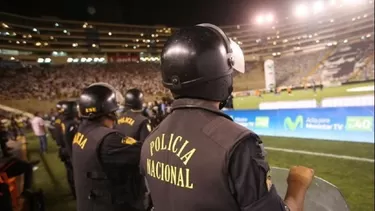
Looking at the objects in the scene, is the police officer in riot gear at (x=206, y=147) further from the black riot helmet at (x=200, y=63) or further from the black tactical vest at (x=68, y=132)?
the black tactical vest at (x=68, y=132)

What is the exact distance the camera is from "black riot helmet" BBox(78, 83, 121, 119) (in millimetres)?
2939

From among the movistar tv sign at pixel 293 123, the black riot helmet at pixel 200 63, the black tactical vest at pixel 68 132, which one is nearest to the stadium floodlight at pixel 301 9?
the black riot helmet at pixel 200 63

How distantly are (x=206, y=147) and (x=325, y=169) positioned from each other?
623cm

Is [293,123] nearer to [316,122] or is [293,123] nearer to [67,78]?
[316,122]

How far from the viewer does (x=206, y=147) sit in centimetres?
122


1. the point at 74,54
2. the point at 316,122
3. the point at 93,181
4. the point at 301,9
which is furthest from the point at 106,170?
the point at 316,122

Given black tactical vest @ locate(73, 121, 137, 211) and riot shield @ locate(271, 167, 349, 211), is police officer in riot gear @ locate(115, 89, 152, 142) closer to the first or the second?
black tactical vest @ locate(73, 121, 137, 211)

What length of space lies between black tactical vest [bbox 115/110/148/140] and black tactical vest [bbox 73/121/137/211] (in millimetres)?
2439

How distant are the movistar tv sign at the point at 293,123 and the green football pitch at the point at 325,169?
415 mm

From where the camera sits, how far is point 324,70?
31969mm

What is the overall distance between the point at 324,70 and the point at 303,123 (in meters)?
24.4

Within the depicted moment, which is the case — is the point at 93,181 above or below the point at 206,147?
below

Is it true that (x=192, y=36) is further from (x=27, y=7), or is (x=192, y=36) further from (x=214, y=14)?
(x=214, y=14)

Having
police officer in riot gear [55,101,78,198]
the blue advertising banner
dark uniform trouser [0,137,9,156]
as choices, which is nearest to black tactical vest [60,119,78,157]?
police officer in riot gear [55,101,78,198]
